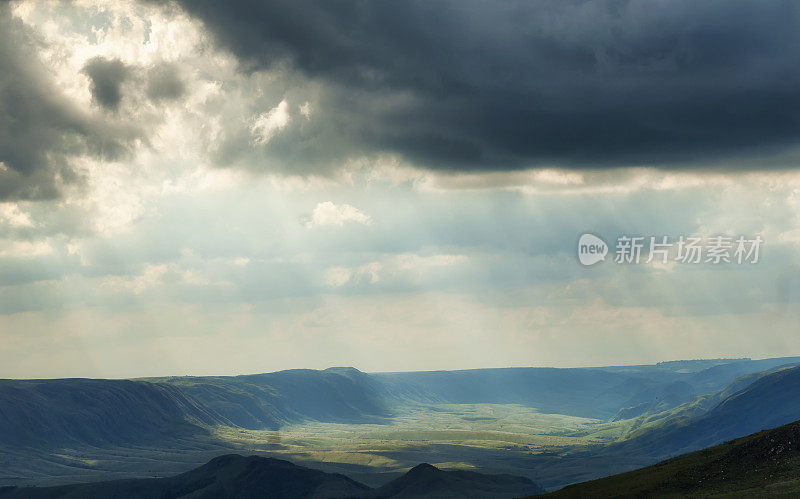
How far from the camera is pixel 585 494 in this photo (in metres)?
173

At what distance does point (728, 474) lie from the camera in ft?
490

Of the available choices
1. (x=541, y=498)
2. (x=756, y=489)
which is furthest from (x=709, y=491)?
(x=541, y=498)

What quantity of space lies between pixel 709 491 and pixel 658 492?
12.5m

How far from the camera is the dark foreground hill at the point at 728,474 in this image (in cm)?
13495

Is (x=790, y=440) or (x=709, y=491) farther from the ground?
(x=790, y=440)

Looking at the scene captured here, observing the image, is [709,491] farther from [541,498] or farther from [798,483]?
[541,498]

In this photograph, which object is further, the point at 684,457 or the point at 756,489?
the point at 684,457

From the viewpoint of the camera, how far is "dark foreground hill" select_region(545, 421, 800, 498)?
13495 cm

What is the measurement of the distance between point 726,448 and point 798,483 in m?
44.9

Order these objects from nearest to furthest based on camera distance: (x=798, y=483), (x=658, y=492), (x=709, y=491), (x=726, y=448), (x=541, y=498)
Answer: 1. (x=798, y=483)
2. (x=709, y=491)
3. (x=658, y=492)
4. (x=726, y=448)
5. (x=541, y=498)

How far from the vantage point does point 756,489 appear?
132875mm

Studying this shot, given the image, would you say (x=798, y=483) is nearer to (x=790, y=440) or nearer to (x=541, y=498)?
(x=790, y=440)

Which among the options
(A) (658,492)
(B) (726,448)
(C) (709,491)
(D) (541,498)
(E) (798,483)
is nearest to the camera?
(E) (798,483)

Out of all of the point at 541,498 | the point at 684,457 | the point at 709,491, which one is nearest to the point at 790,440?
the point at 709,491
